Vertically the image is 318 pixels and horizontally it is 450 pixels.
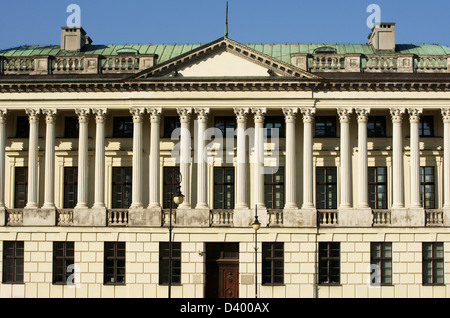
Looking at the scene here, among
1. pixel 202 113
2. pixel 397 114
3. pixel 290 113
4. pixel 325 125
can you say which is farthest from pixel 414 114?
pixel 202 113

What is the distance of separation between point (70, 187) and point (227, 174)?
9385mm

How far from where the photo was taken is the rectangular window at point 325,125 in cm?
4581

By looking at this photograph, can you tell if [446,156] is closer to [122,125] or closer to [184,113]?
[184,113]

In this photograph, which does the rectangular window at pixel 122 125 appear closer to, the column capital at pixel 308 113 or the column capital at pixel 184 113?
the column capital at pixel 184 113

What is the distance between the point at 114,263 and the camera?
43.5m

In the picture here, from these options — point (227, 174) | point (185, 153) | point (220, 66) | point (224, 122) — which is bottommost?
point (227, 174)

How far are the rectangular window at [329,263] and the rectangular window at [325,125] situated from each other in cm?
Result: 678

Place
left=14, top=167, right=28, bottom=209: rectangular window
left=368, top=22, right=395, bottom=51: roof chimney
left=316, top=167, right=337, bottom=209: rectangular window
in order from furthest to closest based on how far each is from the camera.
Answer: left=368, top=22, right=395, bottom=51: roof chimney
left=14, top=167, right=28, bottom=209: rectangular window
left=316, top=167, right=337, bottom=209: rectangular window

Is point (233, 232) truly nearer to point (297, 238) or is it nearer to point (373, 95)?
point (297, 238)

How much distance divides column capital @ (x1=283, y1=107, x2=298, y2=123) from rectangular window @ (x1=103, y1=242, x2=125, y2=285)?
462 inches

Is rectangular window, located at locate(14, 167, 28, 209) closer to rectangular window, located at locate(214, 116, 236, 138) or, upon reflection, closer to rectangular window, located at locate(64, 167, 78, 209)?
rectangular window, located at locate(64, 167, 78, 209)

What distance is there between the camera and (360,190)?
4366 centimetres

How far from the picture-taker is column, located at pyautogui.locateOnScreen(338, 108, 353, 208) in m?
43.6

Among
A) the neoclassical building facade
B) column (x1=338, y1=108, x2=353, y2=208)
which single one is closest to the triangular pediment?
the neoclassical building facade
